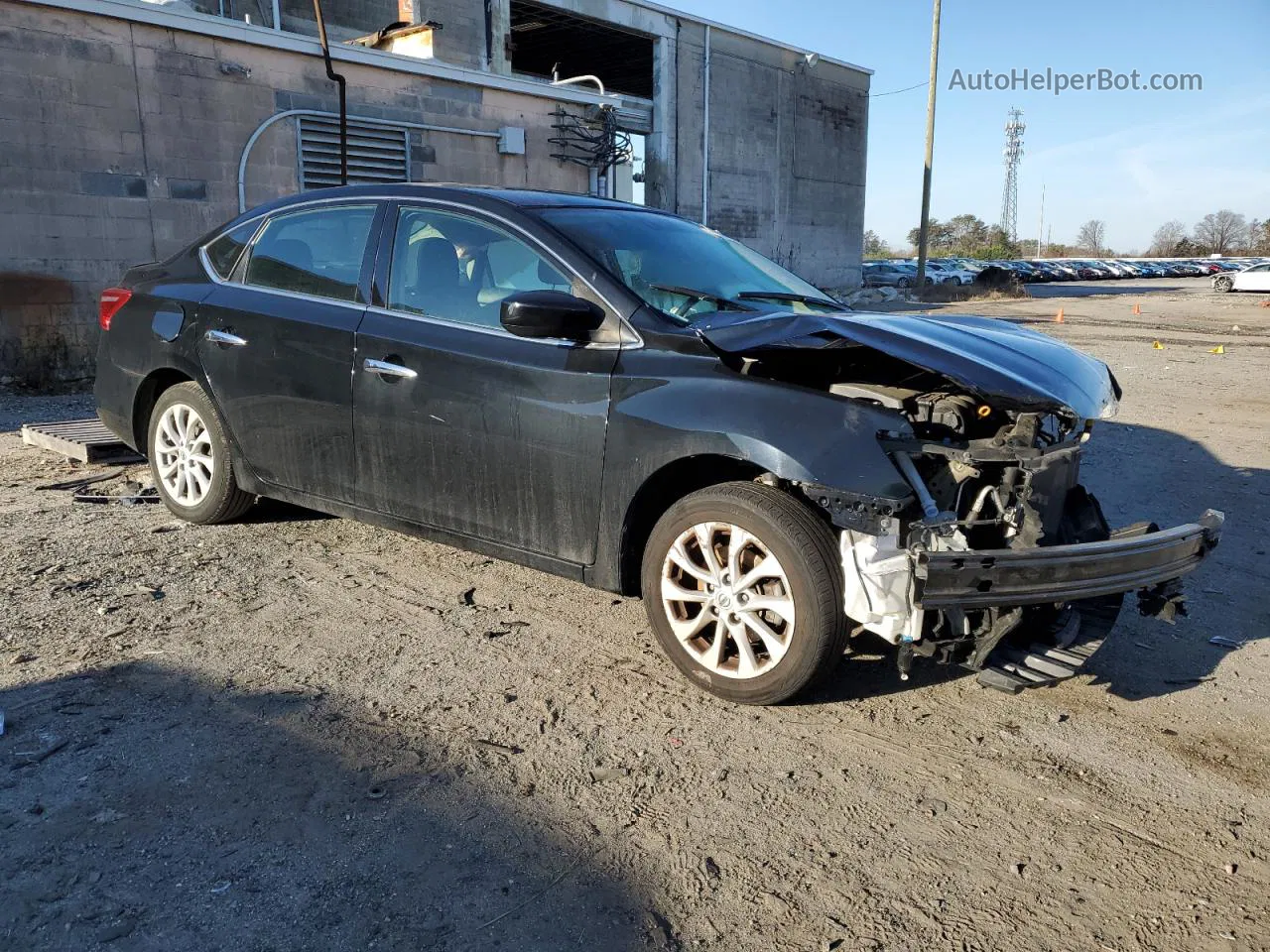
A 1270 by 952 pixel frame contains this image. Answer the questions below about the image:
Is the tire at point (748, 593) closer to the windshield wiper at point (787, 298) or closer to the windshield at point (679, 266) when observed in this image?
the windshield at point (679, 266)

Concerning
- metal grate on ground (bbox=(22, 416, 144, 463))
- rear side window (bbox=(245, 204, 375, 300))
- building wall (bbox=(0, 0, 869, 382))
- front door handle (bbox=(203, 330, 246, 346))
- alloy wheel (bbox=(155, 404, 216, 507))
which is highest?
building wall (bbox=(0, 0, 869, 382))

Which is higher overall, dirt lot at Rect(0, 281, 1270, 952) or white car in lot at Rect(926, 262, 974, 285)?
white car in lot at Rect(926, 262, 974, 285)

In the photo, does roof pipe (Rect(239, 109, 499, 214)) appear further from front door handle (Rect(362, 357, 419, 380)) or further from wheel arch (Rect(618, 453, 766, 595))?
wheel arch (Rect(618, 453, 766, 595))

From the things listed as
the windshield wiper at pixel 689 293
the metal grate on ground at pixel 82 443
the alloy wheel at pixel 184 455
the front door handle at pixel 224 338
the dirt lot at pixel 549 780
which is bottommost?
the dirt lot at pixel 549 780

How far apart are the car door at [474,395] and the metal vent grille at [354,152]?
31.2 ft

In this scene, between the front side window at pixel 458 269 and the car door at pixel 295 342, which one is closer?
the front side window at pixel 458 269

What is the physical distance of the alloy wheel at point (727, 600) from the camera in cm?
327

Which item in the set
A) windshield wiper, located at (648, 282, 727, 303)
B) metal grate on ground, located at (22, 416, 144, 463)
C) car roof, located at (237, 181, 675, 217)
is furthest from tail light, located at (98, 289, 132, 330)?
windshield wiper, located at (648, 282, 727, 303)

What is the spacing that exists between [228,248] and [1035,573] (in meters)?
4.24

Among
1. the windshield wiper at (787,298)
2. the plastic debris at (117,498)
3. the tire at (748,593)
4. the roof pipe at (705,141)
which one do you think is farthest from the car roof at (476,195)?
the roof pipe at (705,141)

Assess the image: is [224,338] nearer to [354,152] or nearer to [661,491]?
[661,491]

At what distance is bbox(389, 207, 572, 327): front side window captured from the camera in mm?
3943

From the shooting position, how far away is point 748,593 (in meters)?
3.32

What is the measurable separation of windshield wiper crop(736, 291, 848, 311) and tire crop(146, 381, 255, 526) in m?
2.72
